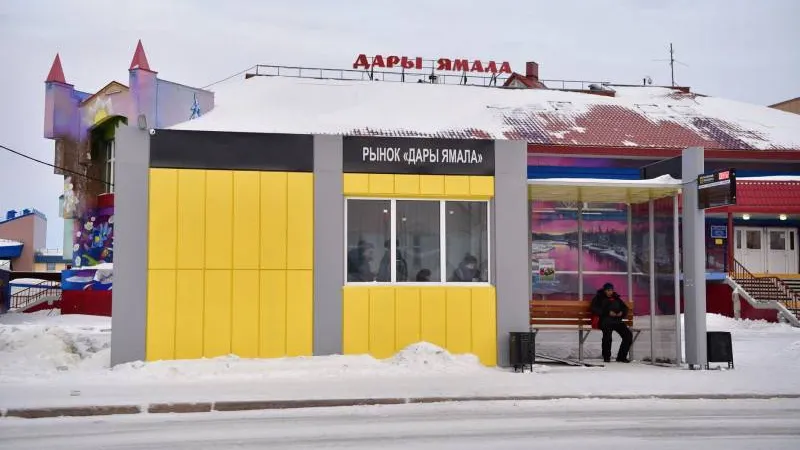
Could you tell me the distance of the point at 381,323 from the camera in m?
14.3

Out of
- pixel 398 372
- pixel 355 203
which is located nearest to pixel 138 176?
pixel 355 203

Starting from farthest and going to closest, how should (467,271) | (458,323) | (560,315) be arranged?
(560,315), (467,271), (458,323)

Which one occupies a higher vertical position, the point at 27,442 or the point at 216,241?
the point at 216,241

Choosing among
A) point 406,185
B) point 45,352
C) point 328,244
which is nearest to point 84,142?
point 45,352

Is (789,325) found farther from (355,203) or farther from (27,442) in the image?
(27,442)

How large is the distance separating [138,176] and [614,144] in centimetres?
2329

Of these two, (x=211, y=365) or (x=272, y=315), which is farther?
(x=272, y=315)

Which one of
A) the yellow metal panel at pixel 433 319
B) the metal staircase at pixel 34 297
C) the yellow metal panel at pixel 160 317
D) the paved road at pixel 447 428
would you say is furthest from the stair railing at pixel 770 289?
the metal staircase at pixel 34 297

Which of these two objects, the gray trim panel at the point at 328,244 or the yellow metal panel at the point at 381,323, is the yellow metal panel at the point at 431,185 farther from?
the yellow metal panel at the point at 381,323

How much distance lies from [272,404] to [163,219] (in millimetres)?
4532

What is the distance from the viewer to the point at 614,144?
3306 centimetres

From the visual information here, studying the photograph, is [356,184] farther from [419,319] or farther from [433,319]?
[433,319]

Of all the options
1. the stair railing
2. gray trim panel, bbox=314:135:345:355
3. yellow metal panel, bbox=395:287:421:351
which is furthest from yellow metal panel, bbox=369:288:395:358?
the stair railing

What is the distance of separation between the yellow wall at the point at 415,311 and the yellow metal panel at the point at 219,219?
203 cm
